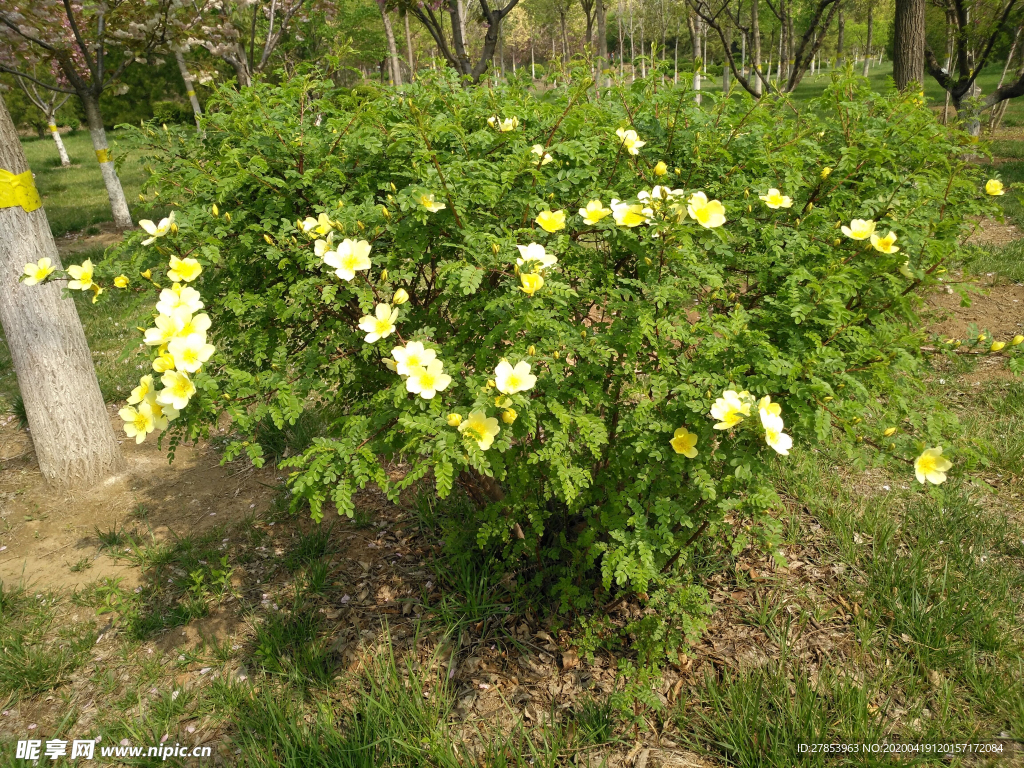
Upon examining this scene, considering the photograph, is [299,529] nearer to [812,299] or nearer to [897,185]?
[812,299]

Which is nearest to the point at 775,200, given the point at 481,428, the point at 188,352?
the point at 481,428

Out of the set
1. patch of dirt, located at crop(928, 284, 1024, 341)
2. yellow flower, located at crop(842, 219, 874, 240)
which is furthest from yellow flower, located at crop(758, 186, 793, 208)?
patch of dirt, located at crop(928, 284, 1024, 341)

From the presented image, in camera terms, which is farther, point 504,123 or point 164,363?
point 504,123

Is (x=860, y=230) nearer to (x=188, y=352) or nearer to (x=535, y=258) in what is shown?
(x=535, y=258)

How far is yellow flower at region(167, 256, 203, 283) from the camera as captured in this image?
1566mm

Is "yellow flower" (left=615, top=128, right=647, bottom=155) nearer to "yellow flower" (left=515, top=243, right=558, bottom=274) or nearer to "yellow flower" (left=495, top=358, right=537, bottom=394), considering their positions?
"yellow flower" (left=515, top=243, right=558, bottom=274)

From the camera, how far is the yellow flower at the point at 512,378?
4.68 feet

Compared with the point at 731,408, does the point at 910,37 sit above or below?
above

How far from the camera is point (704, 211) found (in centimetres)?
162

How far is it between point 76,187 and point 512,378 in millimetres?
14474

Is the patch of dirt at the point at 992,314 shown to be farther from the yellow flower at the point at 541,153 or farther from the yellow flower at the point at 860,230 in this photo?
the yellow flower at the point at 541,153

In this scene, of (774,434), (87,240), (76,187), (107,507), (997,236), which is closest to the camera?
(774,434)

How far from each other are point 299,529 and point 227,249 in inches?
59.8

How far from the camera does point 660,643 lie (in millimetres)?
2010
